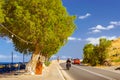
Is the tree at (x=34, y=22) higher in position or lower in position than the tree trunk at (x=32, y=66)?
higher

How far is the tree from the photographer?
123 ft

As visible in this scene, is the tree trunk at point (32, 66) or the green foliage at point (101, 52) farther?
the green foliage at point (101, 52)

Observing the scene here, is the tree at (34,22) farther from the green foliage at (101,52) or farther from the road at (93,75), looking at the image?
the green foliage at (101,52)

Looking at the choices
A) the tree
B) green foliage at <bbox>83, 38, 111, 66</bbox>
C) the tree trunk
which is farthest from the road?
green foliage at <bbox>83, 38, 111, 66</bbox>

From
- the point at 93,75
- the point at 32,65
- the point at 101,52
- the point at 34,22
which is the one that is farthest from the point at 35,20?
the point at 101,52

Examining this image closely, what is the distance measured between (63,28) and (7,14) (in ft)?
21.3

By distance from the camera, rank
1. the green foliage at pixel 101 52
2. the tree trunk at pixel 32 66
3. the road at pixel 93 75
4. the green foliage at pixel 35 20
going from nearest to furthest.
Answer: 1. the road at pixel 93 75
2. the green foliage at pixel 35 20
3. the tree trunk at pixel 32 66
4. the green foliage at pixel 101 52

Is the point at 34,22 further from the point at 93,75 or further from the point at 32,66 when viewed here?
the point at 93,75

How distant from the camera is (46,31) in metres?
37.9

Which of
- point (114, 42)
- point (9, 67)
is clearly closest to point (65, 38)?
point (9, 67)

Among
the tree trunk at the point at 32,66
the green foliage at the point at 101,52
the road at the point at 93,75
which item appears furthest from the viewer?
the green foliage at the point at 101,52

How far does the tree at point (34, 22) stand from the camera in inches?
1473

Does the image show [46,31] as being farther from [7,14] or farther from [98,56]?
[98,56]

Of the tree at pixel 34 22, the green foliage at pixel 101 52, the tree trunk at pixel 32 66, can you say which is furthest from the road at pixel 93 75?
the green foliage at pixel 101 52
